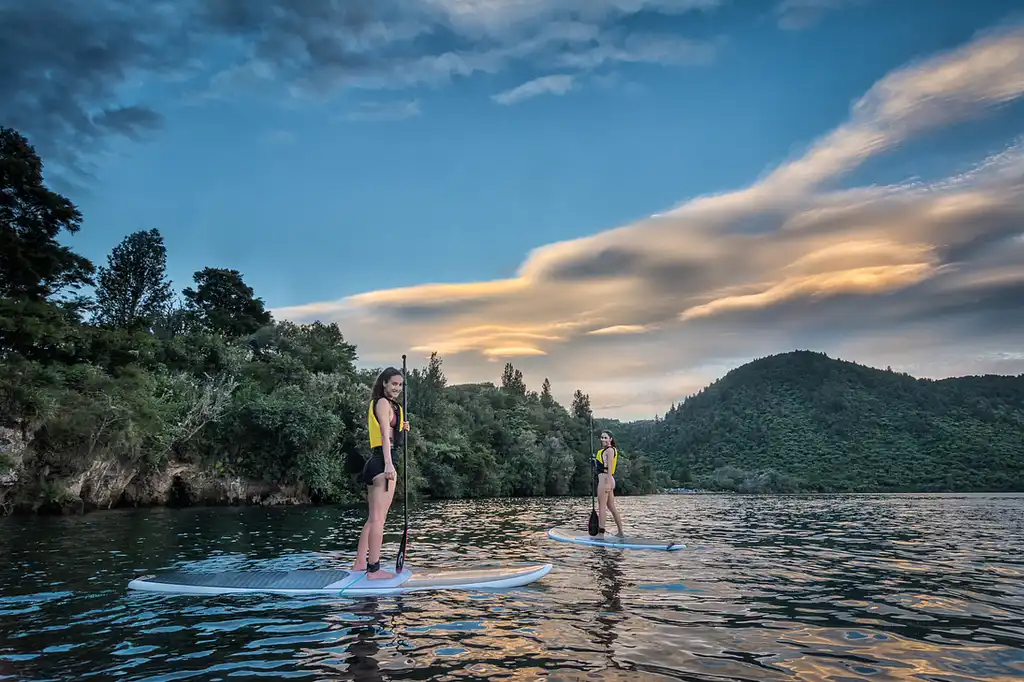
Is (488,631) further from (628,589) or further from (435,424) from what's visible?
(435,424)

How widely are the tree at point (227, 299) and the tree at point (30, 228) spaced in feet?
129

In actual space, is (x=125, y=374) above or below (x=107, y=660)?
above

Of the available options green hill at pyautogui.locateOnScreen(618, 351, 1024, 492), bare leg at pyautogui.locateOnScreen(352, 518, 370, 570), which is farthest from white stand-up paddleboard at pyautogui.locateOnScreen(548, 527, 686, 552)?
green hill at pyautogui.locateOnScreen(618, 351, 1024, 492)

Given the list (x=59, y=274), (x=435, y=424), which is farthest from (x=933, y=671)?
(x=435, y=424)

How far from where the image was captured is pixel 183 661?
6.25 metres

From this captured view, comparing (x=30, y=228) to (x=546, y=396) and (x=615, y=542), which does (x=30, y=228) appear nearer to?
(x=615, y=542)

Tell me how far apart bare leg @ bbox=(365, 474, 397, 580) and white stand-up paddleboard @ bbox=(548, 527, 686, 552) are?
23.0 ft

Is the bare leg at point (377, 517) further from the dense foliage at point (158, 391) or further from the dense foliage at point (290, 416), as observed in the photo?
the dense foliage at point (158, 391)

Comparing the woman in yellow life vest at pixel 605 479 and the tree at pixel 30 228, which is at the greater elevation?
the tree at pixel 30 228

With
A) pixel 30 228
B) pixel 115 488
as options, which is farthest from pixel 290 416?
pixel 30 228

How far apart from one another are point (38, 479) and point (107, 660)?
29412 millimetres

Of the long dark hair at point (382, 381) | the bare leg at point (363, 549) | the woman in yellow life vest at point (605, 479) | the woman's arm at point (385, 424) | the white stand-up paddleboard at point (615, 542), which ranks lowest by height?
the white stand-up paddleboard at point (615, 542)

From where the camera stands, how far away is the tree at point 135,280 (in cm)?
6234

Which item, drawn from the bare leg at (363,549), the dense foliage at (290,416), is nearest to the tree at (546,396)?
the dense foliage at (290,416)
